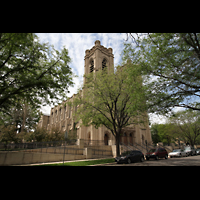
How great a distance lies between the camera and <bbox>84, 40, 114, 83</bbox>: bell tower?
39525mm

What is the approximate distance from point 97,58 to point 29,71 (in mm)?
31457

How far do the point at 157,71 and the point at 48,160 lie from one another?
14.9 meters

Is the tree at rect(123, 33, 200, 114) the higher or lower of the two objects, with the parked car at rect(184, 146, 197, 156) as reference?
higher

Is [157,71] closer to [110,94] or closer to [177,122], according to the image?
[110,94]

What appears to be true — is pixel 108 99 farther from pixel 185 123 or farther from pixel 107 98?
pixel 185 123

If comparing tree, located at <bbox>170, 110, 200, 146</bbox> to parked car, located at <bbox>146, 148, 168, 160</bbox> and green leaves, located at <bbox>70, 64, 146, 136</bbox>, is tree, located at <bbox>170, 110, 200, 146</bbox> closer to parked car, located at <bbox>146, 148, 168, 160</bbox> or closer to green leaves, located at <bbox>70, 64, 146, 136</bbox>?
parked car, located at <bbox>146, 148, 168, 160</bbox>

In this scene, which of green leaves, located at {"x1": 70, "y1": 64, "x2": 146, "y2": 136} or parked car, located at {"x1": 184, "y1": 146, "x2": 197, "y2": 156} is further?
parked car, located at {"x1": 184, "y1": 146, "x2": 197, "y2": 156}

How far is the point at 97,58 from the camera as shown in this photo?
39531mm

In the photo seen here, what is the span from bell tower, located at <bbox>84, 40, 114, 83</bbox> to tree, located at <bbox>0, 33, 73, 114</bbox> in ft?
90.8

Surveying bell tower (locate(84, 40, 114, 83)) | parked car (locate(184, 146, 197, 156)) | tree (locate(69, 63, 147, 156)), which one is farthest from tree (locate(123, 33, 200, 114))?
bell tower (locate(84, 40, 114, 83))

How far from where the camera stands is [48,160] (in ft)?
50.2

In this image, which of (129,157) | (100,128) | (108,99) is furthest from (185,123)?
(129,157)
